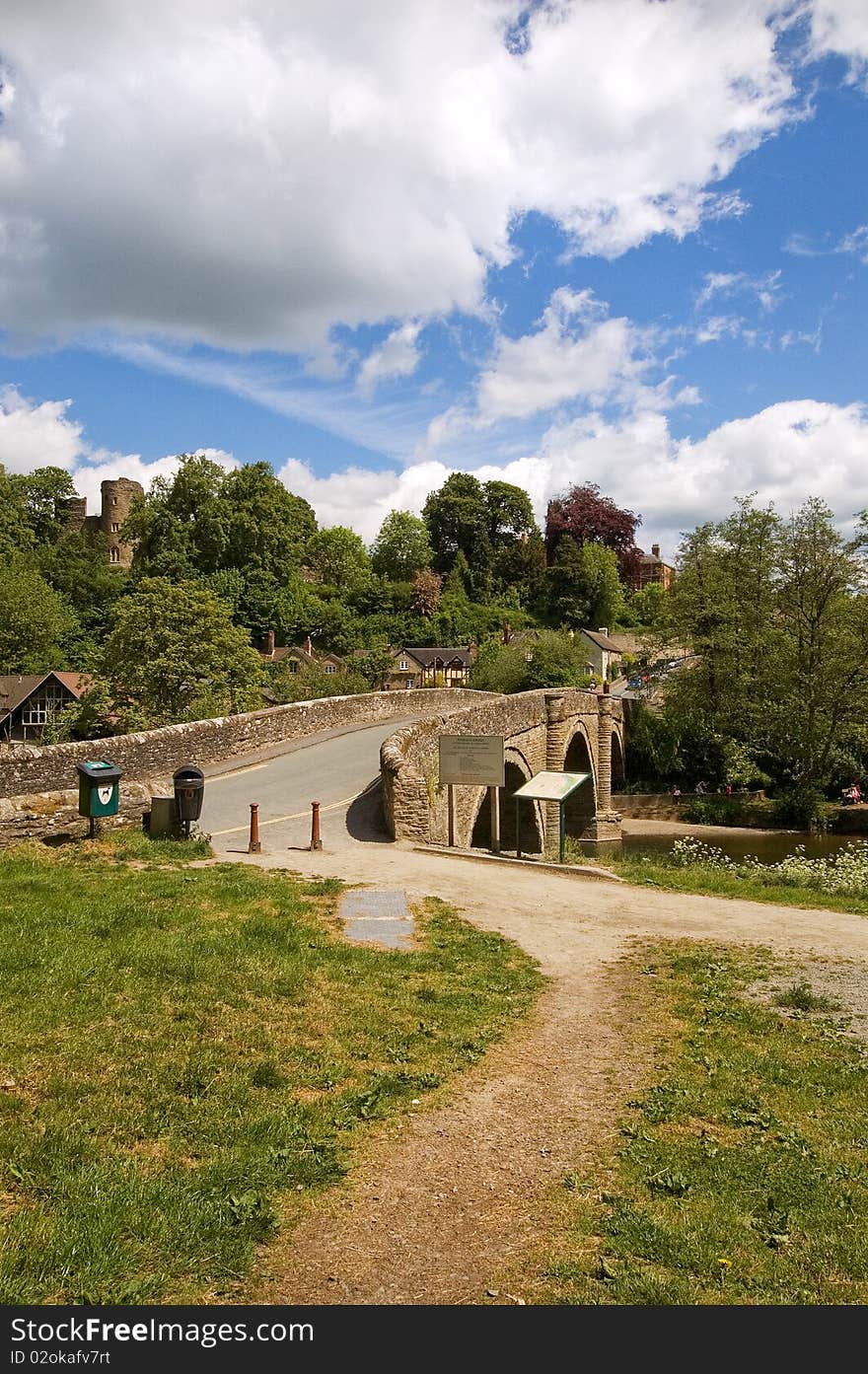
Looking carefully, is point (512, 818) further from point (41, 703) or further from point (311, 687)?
point (41, 703)

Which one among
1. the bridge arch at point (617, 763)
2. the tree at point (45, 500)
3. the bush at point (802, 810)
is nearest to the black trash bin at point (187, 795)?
the bush at point (802, 810)

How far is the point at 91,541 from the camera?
88.6 m

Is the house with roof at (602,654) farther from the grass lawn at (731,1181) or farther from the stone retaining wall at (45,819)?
the grass lawn at (731,1181)

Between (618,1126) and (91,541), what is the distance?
92996 millimetres

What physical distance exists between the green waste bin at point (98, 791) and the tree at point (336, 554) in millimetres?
74701

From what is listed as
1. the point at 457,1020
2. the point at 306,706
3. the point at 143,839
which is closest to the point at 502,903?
the point at 457,1020

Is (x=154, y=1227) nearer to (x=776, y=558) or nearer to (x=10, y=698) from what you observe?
(x=776, y=558)

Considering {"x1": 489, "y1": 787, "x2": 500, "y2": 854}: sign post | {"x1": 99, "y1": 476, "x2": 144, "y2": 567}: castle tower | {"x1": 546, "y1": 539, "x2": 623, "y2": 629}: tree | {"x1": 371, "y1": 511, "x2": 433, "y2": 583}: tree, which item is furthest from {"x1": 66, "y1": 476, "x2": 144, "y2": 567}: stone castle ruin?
{"x1": 489, "y1": 787, "x2": 500, "y2": 854}: sign post

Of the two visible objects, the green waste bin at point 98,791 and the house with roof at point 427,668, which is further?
the house with roof at point 427,668

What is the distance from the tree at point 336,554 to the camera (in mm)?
88875

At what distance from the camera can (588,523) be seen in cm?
8688

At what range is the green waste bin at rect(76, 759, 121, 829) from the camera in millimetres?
12547

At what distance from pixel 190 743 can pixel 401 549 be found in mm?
69585

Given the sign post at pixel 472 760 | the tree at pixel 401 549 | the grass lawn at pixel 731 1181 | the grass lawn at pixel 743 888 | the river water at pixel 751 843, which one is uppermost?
the tree at pixel 401 549
